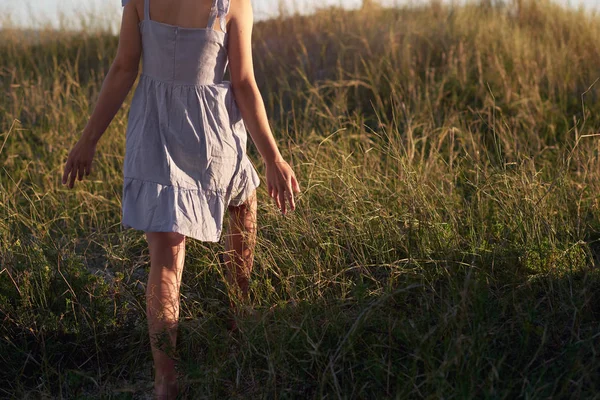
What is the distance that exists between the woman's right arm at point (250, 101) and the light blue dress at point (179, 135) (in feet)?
0.15

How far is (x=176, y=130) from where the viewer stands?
2.29m

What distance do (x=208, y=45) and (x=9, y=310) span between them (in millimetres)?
1362

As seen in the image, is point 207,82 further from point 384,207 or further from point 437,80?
point 437,80

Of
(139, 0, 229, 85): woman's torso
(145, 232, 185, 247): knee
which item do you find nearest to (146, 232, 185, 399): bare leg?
(145, 232, 185, 247): knee

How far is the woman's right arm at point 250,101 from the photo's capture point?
7.68 feet

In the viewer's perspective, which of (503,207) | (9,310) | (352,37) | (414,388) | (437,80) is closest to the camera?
(414,388)

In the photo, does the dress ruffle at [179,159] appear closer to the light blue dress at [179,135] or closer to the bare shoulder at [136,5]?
the light blue dress at [179,135]

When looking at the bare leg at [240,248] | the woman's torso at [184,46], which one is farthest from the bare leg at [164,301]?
the woman's torso at [184,46]

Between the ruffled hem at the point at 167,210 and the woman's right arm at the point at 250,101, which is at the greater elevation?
the woman's right arm at the point at 250,101

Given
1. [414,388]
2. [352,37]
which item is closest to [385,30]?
[352,37]

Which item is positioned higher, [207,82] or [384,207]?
[207,82]

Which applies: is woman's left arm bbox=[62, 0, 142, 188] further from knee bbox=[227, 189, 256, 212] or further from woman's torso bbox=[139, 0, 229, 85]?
knee bbox=[227, 189, 256, 212]

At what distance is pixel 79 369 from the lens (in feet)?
8.77

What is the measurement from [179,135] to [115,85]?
29cm
